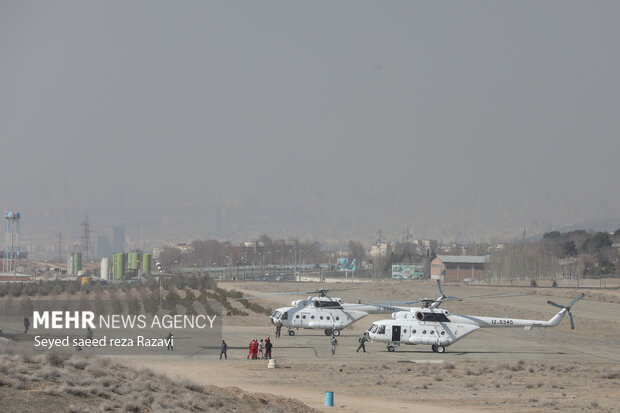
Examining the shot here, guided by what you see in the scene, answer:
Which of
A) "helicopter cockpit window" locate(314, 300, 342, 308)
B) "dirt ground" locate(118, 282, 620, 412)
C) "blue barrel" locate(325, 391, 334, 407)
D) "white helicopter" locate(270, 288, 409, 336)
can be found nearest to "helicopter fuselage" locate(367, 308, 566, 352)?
"dirt ground" locate(118, 282, 620, 412)

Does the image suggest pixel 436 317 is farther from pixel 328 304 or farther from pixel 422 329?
pixel 328 304

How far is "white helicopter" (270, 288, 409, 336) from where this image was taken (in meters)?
46.7

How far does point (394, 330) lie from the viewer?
4031cm

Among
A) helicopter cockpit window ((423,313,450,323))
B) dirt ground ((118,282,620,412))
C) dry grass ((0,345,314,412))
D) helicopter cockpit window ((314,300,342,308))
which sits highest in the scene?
helicopter cockpit window ((314,300,342,308))

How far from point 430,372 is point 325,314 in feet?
44.2

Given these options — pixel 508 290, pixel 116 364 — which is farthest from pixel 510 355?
pixel 508 290

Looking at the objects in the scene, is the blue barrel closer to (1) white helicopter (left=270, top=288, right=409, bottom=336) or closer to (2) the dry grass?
(2) the dry grass

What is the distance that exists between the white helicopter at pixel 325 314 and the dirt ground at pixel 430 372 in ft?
2.83

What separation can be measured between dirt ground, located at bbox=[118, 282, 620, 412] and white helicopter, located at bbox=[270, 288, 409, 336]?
0.86m

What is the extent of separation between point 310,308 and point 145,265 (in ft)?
412

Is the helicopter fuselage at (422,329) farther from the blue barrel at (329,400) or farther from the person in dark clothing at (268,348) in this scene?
the blue barrel at (329,400)

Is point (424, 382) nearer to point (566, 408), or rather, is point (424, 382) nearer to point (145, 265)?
point (566, 408)

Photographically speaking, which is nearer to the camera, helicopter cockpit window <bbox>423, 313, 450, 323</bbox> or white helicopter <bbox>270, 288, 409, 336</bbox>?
helicopter cockpit window <bbox>423, 313, 450, 323</bbox>

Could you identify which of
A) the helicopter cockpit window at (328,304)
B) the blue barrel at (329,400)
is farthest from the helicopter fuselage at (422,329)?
the blue barrel at (329,400)
